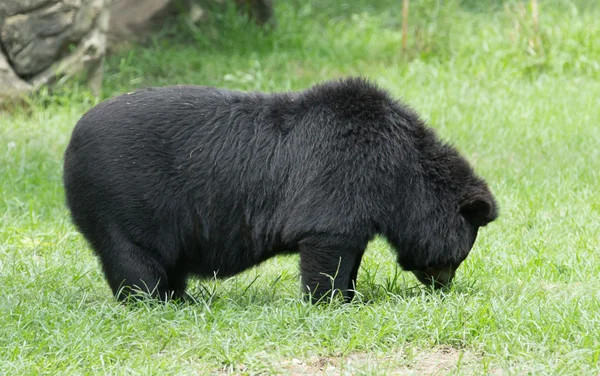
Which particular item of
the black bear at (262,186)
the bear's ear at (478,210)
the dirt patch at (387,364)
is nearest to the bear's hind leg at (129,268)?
the black bear at (262,186)

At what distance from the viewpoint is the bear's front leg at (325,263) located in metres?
4.47

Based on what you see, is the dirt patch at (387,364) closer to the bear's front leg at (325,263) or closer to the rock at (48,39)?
the bear's front leg at (325,263)

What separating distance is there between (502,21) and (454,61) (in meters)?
1.80

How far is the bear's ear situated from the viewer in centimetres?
470

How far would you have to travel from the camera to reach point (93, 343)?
12.9ft

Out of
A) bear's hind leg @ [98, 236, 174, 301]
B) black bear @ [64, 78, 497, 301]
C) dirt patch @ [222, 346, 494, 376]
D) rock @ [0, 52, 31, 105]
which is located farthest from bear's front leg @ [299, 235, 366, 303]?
rock @ [0, 52, 31, 105]

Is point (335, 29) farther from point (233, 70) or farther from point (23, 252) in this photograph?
point (23, 252)

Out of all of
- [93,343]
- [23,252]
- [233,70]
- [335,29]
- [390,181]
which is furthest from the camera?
[335,29]

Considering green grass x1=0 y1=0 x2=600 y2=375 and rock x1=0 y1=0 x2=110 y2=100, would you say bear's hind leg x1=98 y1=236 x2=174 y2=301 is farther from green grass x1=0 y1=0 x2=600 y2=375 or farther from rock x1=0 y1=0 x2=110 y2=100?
rock x1=0 y1=0 x2=110 y2=100

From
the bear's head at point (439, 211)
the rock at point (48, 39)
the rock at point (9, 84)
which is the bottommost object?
the rock at point (9, 84)

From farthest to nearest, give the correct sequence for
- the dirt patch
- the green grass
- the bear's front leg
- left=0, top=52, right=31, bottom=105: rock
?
1. left=0, top=52, right=31, bottom=105: rock
2. the bear's front leg
3. the green grass
4. the dirt patch

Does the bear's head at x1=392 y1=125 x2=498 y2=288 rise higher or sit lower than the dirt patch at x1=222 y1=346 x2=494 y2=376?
higher

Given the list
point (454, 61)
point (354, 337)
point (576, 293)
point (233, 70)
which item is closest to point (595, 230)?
point (576, 293)

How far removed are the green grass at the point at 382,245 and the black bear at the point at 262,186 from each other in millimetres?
248
